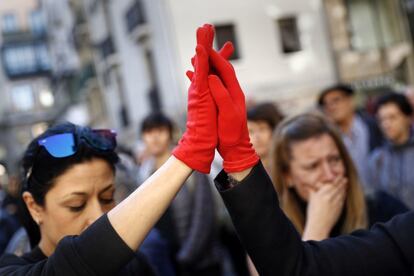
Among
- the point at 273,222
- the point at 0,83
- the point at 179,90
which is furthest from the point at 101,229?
the point at 0,83

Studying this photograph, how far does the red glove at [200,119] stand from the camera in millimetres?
1365

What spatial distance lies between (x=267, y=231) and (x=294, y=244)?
0.09m

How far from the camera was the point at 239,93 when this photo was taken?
141cm

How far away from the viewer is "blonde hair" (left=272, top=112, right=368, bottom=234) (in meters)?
2.51

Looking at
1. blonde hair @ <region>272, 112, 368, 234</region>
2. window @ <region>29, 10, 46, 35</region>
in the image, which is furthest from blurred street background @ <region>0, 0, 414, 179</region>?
window @ <region>29, 10, 46, 35</region>

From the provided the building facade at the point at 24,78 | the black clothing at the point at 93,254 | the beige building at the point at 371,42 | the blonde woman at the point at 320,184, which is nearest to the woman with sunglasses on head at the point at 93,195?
the black clothing at the point at 93,254

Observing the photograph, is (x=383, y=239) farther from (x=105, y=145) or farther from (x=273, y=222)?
(x=105, y=145)

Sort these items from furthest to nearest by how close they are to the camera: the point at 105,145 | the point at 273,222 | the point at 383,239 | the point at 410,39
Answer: the point at 410,39 → the point at 105,145 → the point at 383,239 → the point at 273,222

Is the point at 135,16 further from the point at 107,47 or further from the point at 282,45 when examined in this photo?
the point at 107,47

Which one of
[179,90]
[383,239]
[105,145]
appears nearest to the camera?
[383,239]

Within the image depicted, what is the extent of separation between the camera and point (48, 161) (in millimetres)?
1929

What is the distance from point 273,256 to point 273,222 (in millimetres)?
84

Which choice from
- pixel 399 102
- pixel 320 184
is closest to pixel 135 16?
pixel 399 102

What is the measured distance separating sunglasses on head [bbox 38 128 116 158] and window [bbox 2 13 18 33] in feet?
175
